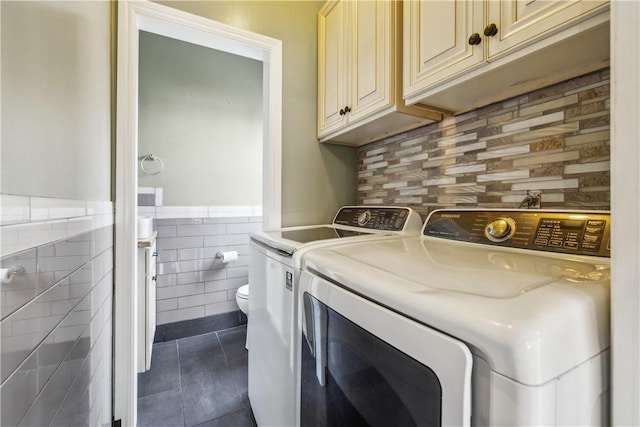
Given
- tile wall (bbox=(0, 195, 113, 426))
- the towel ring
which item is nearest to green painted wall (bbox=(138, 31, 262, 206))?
the towel ring

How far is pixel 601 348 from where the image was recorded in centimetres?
40

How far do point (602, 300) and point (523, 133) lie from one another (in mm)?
794

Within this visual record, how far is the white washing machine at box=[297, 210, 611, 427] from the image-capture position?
34 centimetres

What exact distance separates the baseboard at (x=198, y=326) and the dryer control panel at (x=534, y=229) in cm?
204

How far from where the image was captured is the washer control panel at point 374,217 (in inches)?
49.7

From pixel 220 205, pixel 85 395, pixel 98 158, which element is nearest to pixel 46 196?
pixel 98 158

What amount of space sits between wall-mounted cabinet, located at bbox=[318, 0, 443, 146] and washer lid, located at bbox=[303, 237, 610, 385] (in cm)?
81

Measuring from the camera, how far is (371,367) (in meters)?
0.55

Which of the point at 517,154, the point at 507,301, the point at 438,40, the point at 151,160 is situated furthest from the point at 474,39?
the point at 151,160

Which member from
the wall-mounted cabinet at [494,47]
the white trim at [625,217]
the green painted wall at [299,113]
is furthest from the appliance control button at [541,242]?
the green painted wall at [299,113]

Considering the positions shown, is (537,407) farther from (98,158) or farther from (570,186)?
(98,158)

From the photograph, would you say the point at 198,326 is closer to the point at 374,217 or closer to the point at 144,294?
the point at 144,294

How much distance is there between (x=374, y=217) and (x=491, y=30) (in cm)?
88

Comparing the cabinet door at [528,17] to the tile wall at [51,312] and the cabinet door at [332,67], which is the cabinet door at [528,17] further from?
the tile wall at [51,312]
